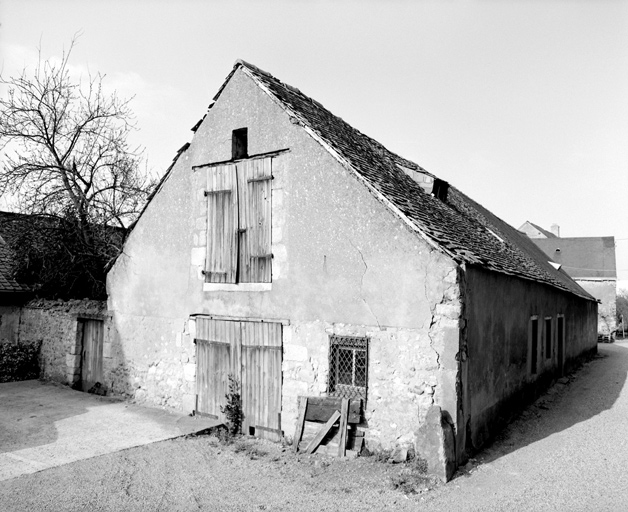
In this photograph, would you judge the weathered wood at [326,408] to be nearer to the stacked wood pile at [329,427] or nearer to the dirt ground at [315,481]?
the stacked wood pile at [329,427]

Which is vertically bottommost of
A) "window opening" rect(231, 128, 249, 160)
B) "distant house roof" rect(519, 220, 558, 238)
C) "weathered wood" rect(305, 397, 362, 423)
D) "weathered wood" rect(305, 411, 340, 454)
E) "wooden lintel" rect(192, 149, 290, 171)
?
"weathered wood" rect(305, 411, 340, 454)

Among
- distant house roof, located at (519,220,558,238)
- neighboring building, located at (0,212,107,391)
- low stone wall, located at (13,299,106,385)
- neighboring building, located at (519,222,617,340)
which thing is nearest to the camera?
neighboring building, located at (0,212,107,391)

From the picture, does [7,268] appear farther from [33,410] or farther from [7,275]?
[33,410]

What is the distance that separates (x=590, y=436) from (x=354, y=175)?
6629mm

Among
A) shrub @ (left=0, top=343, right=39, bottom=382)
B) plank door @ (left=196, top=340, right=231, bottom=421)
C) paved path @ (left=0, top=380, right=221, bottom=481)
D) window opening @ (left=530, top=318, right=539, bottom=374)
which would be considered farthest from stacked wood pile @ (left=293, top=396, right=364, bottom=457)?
shrub @ (left=0, top=343, right=39, bottom=382)

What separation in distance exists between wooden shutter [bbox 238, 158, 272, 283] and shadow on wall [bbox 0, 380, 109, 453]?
4.54 meters

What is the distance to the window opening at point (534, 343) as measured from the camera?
39.7 ft

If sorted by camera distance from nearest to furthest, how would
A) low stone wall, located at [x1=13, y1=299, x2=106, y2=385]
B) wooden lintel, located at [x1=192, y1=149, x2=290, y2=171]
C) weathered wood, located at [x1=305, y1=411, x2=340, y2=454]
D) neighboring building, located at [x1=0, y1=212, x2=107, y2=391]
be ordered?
A: weathered wood, located at [x1=305, y1=411, x2=340, y2=454]
wooden lintel, located at [x1=192, y1=149, x2=290, y2=171]
neighboring building, located at [x1=0, y1=212, x2=107, y2=391]
low stone wall, located at [x1=13, y1=299, x2=106, y2=385]

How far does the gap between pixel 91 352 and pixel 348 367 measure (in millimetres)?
7582

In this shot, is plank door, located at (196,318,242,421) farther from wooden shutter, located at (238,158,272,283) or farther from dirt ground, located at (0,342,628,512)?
wooden shutter, located at (238,158,272,283)

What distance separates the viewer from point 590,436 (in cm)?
934

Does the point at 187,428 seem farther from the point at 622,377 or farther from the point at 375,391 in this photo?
the point at 622,377

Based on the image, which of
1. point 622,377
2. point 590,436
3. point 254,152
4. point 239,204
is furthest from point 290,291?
point 622,377

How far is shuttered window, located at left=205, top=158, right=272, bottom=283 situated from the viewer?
9.63 metres
